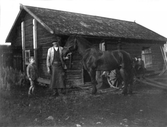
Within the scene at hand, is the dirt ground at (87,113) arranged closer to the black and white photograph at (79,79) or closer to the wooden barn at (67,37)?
the black and white photograph at (79,79)

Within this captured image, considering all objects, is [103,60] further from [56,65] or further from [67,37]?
[67,37]

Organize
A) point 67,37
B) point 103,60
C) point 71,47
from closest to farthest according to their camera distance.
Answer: point 103,60, point 71,47, point 67,37

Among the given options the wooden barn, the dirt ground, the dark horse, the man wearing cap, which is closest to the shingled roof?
the wooden barn

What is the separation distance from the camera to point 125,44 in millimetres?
9656

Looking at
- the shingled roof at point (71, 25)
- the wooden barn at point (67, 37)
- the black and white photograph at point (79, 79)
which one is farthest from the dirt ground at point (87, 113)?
the shingled roof at point (71, 25)

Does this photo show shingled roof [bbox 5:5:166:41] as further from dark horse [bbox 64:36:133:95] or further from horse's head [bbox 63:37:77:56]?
dark horse [bbox 64:36:133:95]

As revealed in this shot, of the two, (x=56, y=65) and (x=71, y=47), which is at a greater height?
(x=71, y=47)

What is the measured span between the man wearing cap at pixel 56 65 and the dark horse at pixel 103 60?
353mm

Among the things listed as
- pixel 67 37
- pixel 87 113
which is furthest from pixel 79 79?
pixel 87 113

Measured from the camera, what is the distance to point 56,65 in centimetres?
643

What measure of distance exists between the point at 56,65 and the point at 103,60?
173 centimetres

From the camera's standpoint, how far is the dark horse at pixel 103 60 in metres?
6.02

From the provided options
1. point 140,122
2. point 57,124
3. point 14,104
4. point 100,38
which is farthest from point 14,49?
point 140,122

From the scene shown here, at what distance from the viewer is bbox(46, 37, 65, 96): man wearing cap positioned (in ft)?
20.8
